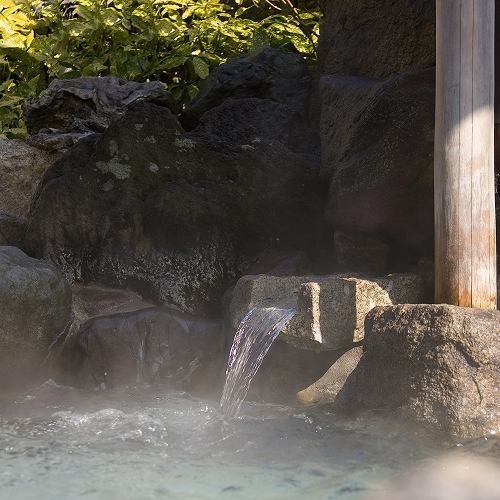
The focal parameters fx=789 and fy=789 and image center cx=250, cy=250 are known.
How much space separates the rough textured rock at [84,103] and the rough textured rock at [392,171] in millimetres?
2457

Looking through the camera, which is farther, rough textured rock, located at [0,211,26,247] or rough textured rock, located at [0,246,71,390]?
rough textured rock, located at [0,211,26,247]

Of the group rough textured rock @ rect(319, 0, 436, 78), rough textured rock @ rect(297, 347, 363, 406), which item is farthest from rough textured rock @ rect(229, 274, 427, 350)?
rough textured rock @ rect(319, 0, 436, 78)

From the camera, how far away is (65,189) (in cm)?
505

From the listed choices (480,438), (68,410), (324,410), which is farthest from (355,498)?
(68,410)

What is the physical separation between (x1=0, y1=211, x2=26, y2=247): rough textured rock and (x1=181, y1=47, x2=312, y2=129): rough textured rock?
1669 mm

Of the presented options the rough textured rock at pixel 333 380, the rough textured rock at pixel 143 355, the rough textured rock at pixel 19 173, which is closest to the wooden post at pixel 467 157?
the rough textured rock at pixel 333 380

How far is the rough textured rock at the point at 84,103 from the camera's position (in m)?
6.47

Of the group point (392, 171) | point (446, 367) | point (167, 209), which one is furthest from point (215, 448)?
point (167, 209)

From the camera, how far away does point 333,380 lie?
397 cm

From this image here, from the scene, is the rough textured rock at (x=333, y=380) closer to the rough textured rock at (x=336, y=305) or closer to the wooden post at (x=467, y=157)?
the rough textured rock at (x=336, y=305)

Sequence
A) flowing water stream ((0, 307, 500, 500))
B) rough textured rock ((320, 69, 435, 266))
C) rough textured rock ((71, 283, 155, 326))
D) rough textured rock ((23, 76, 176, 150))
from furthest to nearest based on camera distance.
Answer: rough textured rock ((23, 76, 176, 150)), rough textured rock ((71, 283, 155, 326)), rough textured rock ((320, 69, 435, 266)), flowing water stream ((0, 307, 500, 500))

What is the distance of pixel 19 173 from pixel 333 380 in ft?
11.0

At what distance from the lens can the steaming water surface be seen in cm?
271

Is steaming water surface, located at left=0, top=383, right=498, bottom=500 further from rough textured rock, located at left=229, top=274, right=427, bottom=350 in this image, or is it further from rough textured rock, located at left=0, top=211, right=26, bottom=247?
rough textured rock, located at left=0, top=211, right=26, bottom=247
